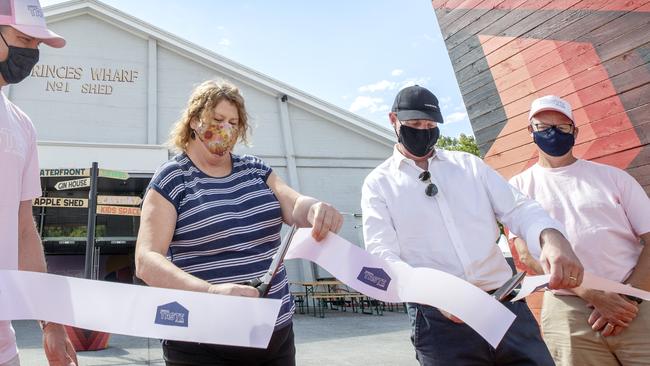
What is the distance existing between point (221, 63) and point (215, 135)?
661 inches

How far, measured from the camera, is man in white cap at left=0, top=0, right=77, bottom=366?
150 centimetres

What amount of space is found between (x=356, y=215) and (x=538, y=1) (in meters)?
13.7

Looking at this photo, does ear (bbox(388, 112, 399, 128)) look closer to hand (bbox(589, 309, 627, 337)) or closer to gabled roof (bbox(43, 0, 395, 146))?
hand (bbox(589, 309, 627, 337))

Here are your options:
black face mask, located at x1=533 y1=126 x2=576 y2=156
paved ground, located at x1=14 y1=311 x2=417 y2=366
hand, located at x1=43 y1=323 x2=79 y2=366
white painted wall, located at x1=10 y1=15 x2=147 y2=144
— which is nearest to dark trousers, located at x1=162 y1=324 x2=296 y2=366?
hand, located at x1=43 y1=323 x2=79 y2=366

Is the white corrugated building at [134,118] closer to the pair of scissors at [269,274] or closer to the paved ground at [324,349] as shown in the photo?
the paved ground at [324,349]

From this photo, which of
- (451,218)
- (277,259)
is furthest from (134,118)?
(277,259)

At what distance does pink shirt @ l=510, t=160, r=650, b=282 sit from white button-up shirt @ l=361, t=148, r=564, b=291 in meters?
0.64

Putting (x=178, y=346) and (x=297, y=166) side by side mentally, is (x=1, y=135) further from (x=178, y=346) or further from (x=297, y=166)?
(x=297, y=166)

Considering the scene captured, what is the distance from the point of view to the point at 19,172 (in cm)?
160

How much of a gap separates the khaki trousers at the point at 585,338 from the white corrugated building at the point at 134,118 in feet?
45.9

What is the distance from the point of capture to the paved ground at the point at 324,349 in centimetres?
585

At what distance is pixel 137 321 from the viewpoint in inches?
50.3


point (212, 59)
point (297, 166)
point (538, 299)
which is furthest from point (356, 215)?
point (538, 299)

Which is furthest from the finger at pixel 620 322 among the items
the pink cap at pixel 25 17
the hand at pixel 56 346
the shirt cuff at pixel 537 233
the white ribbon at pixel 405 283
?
the pink cap at pixel 25 17
